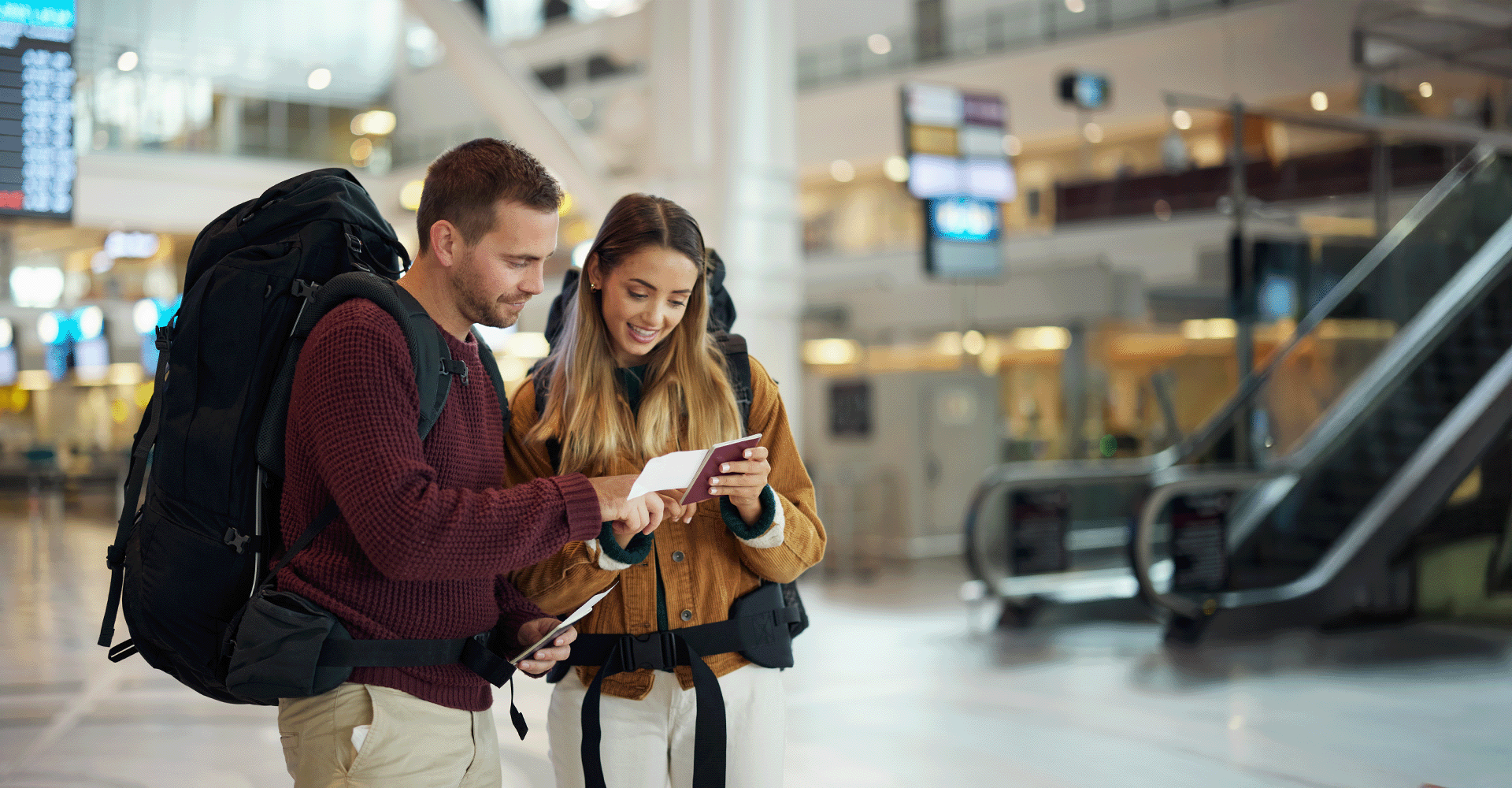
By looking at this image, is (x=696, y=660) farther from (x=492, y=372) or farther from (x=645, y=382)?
(x=492, y=372)

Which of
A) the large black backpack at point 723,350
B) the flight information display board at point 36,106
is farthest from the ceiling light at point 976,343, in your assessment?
the large black backpack at point 723,350

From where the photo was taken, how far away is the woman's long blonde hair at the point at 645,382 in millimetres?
2068

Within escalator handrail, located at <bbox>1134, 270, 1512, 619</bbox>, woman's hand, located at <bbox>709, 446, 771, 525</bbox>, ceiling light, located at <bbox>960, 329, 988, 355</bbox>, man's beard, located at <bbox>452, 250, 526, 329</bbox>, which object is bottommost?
escalator handrail, located at <bbox>1134, 270, 1512, 619</bbox>

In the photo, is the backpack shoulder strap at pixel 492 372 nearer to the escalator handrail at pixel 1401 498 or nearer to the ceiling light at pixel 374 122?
the escalator handrail at pixel 1401 498

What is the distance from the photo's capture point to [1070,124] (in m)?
19.4

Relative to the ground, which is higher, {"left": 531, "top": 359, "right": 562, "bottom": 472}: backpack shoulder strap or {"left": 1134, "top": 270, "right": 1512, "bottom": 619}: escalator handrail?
{"left": 531, "top": 359, "right": 562, "bottom": 472}: backpack shoulder strap

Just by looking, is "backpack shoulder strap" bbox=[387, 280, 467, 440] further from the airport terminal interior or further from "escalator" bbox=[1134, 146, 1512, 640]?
"escalator" bbox=[1134, 146, 1512, 640]

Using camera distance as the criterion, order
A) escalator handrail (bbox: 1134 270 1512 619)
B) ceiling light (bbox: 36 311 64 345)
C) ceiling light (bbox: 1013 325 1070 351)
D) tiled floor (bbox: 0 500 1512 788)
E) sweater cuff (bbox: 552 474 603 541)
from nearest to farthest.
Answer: sweater cuff (bbox: 552 474 603 541) → tiled floor (bbox: 0 500 1512 788) → ceiling light (bbox: 36 311 64 345) → escalator handrail (bbox: 1134 270 1512 619) → ceiling light (bbox: 1013 325 1070 351)

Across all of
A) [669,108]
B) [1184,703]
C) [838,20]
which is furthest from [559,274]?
[1184,703]

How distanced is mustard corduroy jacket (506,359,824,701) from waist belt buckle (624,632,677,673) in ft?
0.09

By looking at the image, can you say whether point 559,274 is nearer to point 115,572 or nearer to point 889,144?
point 889,144

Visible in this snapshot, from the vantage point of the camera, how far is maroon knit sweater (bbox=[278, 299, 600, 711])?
5.23 feet

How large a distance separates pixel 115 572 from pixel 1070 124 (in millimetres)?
19160

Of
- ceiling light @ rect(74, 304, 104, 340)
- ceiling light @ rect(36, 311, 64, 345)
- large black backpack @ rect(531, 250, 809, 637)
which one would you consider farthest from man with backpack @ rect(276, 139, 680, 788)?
ceiling light @ rect(74, 304, 104, 340)
